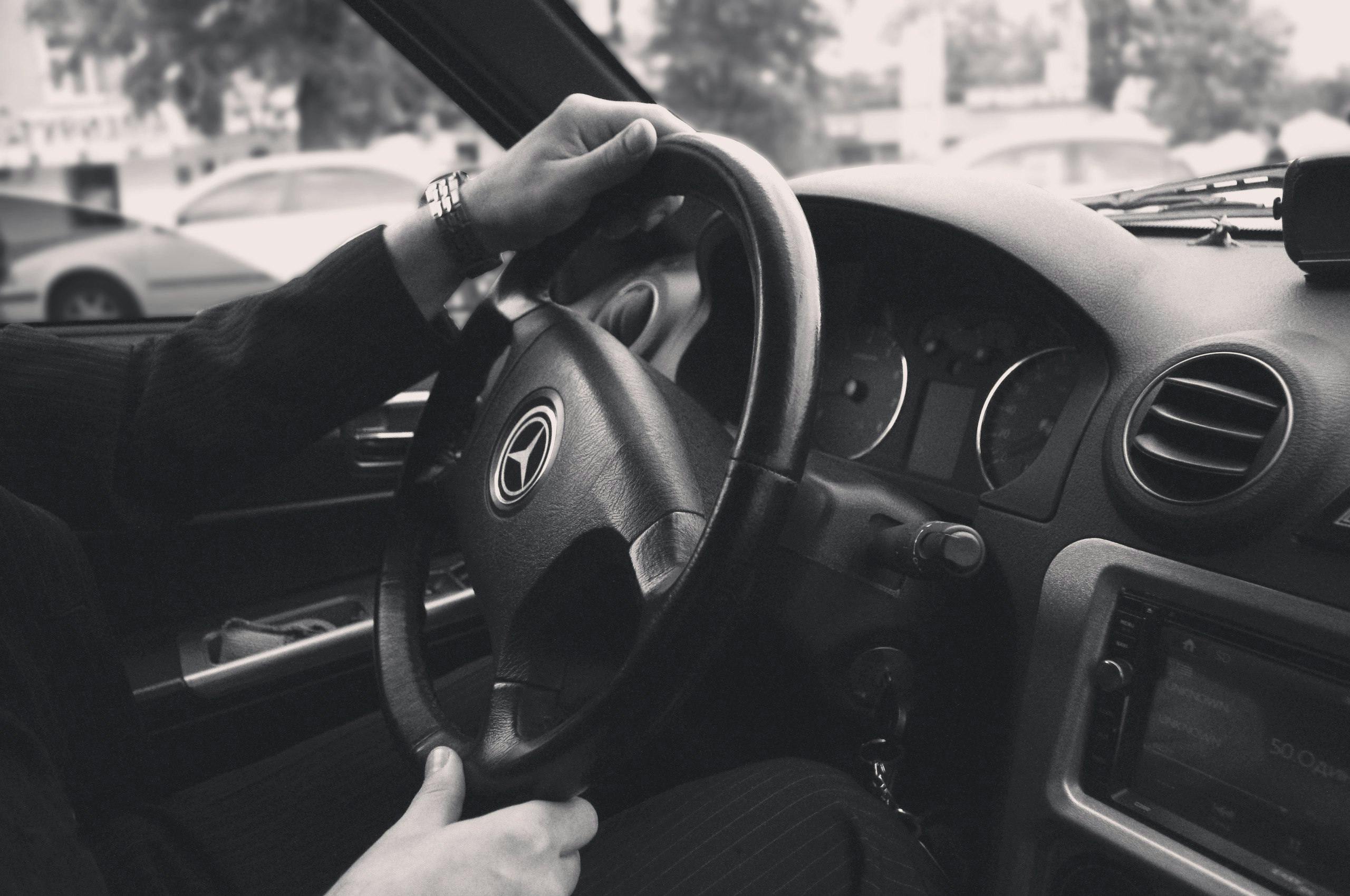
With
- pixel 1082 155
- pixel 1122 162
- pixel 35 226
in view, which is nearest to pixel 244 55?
pixel 35 226

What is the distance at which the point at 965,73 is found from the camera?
13.1 m

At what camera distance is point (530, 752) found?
0.90 m

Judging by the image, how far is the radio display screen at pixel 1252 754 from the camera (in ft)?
2.99

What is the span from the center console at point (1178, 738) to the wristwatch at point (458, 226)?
2.23 ft

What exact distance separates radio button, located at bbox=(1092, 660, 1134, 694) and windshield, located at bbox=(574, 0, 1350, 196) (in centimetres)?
1020

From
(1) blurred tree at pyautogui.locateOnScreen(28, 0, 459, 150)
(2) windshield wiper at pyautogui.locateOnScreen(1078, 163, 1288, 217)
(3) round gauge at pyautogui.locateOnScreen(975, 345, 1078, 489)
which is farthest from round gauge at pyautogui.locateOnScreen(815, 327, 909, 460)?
(1) blurred tree at pyautogui.locateOnScreen(28, 0, 459, 150)

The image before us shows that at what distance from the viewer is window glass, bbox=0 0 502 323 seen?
662 cm

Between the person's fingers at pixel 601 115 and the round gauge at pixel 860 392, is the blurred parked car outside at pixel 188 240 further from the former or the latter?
the person's fingers at pixel 601 115

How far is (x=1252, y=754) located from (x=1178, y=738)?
0.07m

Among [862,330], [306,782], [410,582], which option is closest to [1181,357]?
[862,330]

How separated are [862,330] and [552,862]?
2.81 ft

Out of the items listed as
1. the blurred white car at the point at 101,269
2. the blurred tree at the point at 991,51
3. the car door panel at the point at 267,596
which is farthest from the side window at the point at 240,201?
the blurred tree at the point at 991,51

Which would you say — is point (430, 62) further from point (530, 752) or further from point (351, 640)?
point (530, 752)

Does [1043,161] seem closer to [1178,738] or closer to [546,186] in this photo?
[546,186]
